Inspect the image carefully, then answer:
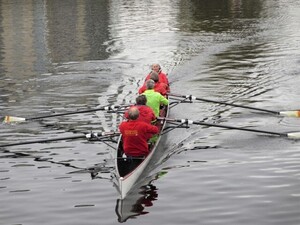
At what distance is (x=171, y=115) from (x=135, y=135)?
24.6 ft

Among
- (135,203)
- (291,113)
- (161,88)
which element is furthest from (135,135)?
(291,113)

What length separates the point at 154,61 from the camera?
37.3 meters

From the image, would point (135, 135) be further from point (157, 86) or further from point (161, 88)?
point (157, 86)

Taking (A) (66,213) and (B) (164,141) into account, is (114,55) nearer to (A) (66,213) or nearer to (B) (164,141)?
(B) (164,141)

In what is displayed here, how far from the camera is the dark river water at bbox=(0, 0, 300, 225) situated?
48.9ft

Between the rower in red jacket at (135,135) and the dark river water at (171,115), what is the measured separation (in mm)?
811

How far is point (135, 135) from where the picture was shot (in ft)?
55.1

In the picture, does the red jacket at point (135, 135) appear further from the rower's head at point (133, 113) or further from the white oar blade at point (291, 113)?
the white oar blade at point (291, 113)

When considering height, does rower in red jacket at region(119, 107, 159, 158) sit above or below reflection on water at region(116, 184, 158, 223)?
above

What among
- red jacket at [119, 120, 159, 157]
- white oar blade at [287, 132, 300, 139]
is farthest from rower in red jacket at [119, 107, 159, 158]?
white oar blade at [287, 132, 300, 139]

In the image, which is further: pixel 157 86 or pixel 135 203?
pixel 157 86

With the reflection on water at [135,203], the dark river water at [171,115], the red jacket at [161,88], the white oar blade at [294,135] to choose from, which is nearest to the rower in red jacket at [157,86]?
the red jacket at [161,88]

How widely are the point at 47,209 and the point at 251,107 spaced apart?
36.0 feet

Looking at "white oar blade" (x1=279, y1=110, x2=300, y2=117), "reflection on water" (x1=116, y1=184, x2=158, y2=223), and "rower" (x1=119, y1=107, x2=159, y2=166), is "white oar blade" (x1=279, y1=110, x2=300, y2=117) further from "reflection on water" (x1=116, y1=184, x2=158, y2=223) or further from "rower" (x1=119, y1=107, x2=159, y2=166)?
"reflection on water" (x1=116, y1=184, x2=158, y2=223)
